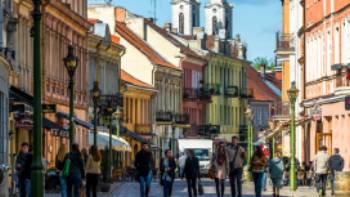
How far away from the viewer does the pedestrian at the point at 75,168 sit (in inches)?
1415

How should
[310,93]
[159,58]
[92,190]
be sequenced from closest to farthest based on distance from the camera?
[92,190] < [310,93] < [159,58]

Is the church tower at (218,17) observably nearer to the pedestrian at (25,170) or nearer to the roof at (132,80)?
the roof at (132,80)

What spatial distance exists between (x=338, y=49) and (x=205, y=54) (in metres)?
72.0

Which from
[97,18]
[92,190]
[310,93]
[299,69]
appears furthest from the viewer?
[97,18]

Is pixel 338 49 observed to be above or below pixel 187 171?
above

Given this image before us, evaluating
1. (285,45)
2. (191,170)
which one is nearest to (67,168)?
(191,170)

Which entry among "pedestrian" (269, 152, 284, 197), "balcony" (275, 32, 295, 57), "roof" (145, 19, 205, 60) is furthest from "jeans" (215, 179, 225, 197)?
"roof" (145, 19, 205, 60)

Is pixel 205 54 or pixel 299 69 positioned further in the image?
pixel 205 54

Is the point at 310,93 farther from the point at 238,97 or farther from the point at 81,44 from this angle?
A: the point at 238,97

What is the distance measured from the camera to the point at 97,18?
106m

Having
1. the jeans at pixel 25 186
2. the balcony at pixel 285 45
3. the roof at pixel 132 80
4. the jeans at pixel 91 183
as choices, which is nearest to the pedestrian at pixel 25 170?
the jeans at pixel 25 186

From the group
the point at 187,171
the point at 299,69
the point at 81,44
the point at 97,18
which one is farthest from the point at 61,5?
the point at 97,18

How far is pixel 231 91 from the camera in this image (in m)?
146

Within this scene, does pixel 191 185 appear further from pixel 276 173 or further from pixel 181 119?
pixel 181 119
